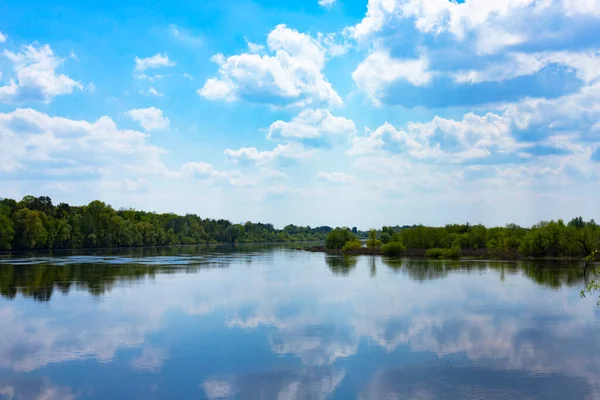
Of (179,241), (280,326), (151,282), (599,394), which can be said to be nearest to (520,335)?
(599,394)

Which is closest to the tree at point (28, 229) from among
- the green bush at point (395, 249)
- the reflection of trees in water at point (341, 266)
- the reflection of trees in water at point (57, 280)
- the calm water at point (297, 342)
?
the reflection of trees in water at point (57, 280)

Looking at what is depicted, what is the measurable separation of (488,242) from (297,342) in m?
69.4

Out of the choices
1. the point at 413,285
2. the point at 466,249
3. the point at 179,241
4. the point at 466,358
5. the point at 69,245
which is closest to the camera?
the point at 466,358

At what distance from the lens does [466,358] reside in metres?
17.3

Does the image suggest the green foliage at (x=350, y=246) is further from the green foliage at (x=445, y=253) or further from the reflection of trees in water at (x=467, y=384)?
the reflection of trees in water at (x=467, y=384)

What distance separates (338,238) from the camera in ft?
357

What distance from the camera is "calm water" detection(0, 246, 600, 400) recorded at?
46.8 feet

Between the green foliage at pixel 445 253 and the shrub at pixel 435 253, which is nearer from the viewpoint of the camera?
the green foliage at pixel 445 253

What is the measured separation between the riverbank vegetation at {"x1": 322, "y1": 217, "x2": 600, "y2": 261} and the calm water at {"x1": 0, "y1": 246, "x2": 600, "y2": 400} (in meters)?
34.0

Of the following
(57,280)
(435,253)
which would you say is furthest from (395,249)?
(57,280)

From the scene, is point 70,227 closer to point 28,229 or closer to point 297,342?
point 28,229

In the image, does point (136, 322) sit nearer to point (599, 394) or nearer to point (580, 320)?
point (599, 394)

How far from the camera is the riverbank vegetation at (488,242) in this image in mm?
66438

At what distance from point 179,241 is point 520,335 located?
137m
